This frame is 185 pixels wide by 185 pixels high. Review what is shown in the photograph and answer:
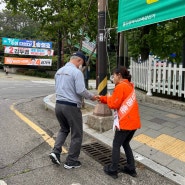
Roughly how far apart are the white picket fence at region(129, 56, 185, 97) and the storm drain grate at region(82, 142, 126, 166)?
338 cm

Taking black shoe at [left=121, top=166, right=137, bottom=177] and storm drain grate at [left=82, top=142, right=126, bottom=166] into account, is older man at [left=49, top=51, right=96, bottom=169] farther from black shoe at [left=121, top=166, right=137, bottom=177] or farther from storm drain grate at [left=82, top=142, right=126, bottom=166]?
black shoe at [left=121, top=166, right=137, bottom=177]

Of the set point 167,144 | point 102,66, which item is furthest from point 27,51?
point 167,144

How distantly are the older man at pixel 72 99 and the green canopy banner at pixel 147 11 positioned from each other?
254cm

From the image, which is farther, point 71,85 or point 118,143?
point 71,85

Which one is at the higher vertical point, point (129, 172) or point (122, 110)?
point (122, 110)

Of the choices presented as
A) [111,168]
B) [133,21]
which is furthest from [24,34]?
[111,168]

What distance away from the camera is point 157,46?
385 inches

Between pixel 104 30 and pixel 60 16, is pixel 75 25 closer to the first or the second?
pixel 60 16

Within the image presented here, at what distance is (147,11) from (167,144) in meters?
3.11

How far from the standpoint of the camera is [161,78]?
8.22m

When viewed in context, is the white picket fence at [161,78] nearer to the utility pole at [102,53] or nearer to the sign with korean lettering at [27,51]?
the utility pole at [102,53]

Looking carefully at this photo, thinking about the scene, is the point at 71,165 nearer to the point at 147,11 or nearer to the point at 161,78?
the point at 147,11

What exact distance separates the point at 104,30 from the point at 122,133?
2936mm

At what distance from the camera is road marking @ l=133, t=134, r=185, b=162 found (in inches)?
179
